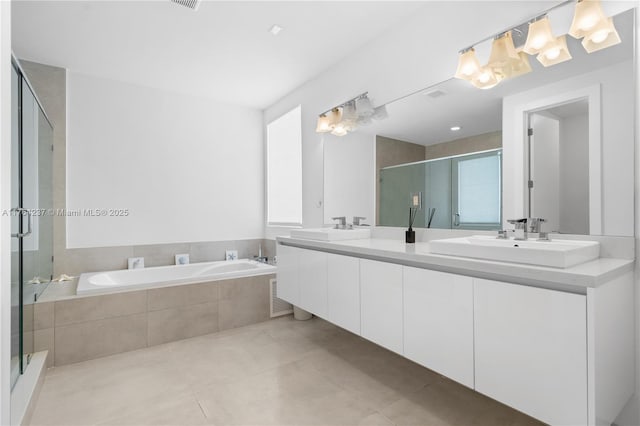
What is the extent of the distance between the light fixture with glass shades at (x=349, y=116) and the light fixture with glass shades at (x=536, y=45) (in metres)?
0.75

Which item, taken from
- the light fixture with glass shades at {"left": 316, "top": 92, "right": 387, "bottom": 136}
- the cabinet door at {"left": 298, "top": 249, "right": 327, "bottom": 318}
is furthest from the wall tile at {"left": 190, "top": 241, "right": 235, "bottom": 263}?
the light fixture with glass shades at {"left": 316, "top": 92, "right": 387, "bottom": 136}

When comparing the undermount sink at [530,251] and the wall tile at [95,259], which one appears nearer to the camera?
the undermount sink at [530,251]

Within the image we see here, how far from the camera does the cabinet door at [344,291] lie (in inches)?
77.0

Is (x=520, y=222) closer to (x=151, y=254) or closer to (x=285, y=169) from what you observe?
(x=285, y=169)

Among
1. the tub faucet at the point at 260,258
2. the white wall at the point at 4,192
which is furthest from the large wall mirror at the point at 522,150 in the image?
the white wall at the point at 4,192

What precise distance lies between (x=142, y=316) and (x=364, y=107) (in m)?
2.48

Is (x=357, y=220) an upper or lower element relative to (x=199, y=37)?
lower

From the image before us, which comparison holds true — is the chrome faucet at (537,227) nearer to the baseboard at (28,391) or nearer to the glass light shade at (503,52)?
the glass light shade at (503,52)

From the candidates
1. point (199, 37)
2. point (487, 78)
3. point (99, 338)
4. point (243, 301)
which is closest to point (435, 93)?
point (487, 78)

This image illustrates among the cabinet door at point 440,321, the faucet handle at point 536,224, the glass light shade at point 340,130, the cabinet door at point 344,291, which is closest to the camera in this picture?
the cabinet door at point 440,321

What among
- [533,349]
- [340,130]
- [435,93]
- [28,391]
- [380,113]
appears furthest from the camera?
[340,130]

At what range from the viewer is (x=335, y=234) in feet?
7.53

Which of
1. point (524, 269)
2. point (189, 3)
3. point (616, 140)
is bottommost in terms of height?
point (524, 269)

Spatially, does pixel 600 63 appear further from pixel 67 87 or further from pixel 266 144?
pixel 67 87
